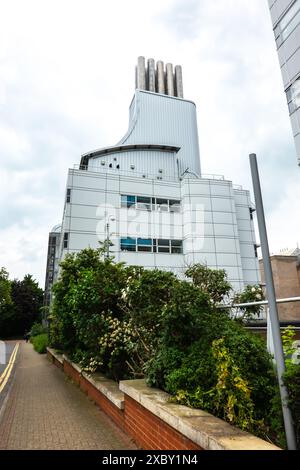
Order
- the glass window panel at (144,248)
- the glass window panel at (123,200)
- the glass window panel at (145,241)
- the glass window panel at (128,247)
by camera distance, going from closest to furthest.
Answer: the glass window panel at (128,247), the glass window panel at (144,248), the glass window panel at (145,241), the glass window panel at (123,200)

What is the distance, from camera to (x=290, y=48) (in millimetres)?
15500

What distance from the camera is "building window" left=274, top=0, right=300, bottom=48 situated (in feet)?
48.8

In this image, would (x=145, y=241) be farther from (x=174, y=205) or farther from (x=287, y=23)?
(x=287, y=23)

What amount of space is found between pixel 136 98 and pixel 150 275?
31.7m

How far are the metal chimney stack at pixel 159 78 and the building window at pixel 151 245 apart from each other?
22.1 metres

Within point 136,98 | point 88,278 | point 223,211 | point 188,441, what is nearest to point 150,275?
point 88,278

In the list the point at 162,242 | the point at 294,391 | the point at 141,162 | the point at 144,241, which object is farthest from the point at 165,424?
the point at 141,162

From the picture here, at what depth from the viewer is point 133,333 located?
22.0ft

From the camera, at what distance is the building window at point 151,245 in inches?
1004

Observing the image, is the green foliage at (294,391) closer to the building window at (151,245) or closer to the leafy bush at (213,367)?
the leafy bush at (213,367)

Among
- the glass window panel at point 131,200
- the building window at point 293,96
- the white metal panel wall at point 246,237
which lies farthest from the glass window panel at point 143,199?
the building window at point 293,96

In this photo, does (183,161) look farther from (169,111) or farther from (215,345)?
(215,345)

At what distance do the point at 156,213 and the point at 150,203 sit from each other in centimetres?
106

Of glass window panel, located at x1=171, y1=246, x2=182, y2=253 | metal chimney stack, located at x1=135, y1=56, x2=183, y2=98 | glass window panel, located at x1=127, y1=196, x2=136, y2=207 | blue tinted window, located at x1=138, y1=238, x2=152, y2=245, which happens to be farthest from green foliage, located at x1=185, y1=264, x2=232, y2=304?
metal chimney stack, located at x1=135, y1=56, x2=183, y2=98
